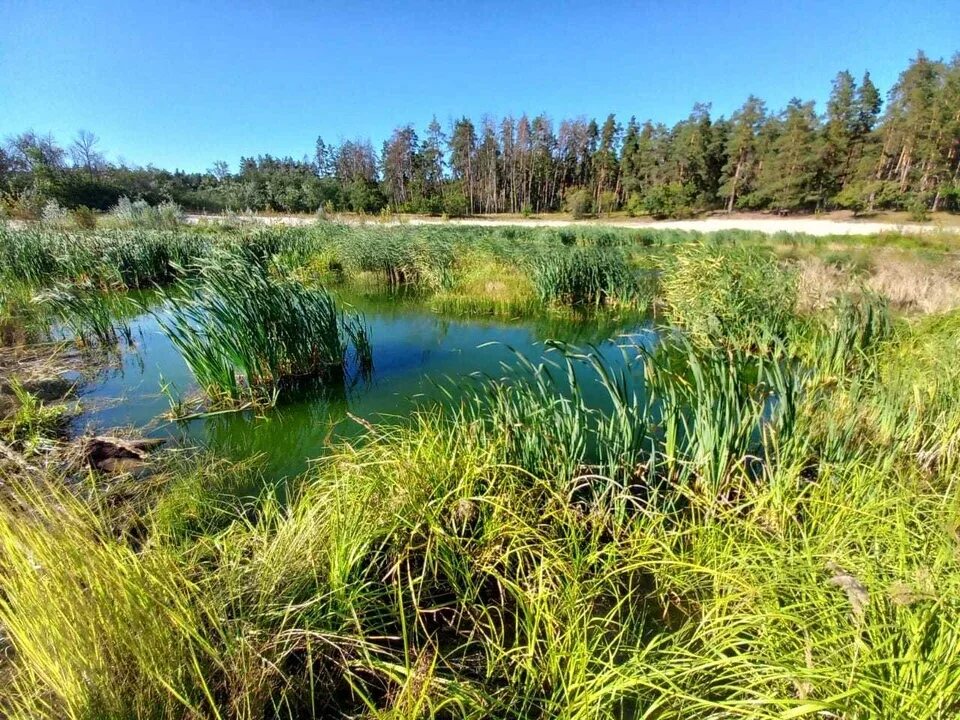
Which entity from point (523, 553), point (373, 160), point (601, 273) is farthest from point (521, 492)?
point (373, 160)

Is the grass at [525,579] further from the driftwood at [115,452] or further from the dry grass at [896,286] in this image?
the dry grass at [896,286]

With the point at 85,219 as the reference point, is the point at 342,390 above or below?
below

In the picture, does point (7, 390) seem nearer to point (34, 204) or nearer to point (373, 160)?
point (34, 204)

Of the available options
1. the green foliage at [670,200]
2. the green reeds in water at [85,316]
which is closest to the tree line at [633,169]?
the green foliage at [670,200]

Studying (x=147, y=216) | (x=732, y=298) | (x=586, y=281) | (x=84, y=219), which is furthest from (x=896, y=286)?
(x=84, y=219)

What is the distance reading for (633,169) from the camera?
45719 mm

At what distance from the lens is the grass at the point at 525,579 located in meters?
1.24

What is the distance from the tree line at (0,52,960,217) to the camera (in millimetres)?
29766

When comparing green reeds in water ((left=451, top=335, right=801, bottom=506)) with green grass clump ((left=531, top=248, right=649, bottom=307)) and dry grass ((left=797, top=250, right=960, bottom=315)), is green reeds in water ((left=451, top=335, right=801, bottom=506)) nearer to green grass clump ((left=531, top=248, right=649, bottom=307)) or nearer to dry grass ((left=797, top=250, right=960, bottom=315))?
dry grass ((left=797, top=250, right=960, bottom=315))

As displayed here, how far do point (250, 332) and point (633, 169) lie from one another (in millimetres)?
49683

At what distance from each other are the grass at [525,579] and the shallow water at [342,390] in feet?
2.04

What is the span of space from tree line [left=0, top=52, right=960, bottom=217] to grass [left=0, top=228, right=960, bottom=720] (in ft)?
92.0

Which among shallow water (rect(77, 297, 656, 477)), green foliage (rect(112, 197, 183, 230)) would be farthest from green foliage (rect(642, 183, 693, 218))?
green foliage (rect(112, 197, 183, 230))

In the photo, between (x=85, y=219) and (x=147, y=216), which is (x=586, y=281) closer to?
(x=147, y=216)
